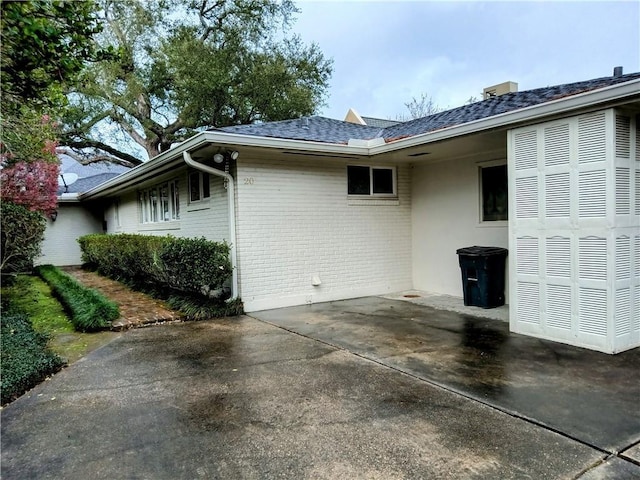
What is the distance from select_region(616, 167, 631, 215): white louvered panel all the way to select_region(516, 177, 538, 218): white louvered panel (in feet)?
2.78

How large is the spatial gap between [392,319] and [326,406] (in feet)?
10.9

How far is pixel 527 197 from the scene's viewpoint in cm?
540

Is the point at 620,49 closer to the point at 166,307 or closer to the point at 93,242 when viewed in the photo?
the point at 166,307

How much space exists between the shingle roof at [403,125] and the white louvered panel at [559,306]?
266 centimetres

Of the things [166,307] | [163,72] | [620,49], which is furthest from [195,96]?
[620,49]

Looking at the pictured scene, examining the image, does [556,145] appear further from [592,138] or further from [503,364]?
[503,364]

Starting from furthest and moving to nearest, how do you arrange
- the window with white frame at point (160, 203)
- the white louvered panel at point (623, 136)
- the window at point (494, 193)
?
the window with white frame at point (160, 203), the window at point (494, 193), the white louvered panel at point (623, 136)

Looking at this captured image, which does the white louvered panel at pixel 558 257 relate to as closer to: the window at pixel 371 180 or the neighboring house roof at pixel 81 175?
the window at pixel 371 180

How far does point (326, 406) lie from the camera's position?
3488 mm

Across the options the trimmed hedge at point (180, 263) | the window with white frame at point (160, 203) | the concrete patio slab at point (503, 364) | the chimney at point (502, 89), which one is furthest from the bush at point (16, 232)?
the chimney at point (502, 89)

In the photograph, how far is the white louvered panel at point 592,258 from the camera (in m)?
4.71

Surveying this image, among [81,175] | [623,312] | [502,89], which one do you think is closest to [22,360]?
[623,312]

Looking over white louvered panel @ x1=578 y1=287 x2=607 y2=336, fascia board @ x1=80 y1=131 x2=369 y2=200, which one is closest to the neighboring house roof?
fascia board @ x1=80 y1=131 x2=369 y2=200

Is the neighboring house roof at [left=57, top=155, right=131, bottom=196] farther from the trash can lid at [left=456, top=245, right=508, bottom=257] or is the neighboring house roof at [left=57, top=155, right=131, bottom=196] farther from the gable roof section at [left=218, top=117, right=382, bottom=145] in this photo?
the trash can lid at [left=456, top=245, right=508, bottom=257]
